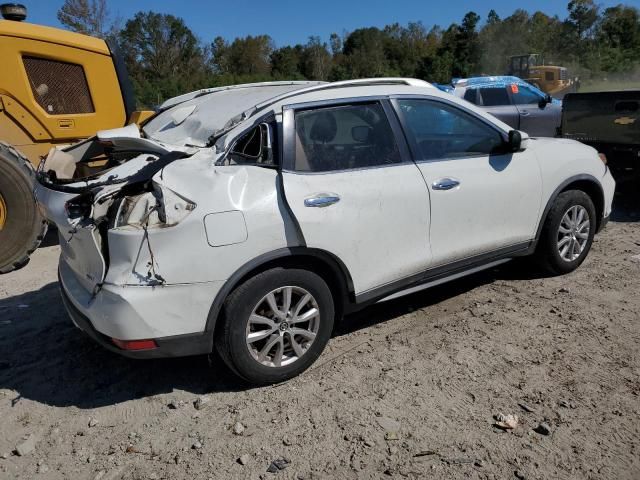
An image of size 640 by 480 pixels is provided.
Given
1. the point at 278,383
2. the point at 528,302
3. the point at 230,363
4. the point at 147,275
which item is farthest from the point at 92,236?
the point at 528,302

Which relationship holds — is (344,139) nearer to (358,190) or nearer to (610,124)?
(358,190)

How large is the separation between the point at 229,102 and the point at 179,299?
1.54 meters

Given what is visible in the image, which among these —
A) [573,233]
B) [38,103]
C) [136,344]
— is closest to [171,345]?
[136,344]

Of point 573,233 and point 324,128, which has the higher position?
point 324,128

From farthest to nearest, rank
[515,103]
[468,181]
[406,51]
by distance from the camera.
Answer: [406,51] < [515,103] < [468,181]

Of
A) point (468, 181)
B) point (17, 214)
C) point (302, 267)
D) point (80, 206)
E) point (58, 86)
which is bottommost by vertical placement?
point (17, 214)

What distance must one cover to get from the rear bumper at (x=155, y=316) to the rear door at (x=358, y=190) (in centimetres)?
73

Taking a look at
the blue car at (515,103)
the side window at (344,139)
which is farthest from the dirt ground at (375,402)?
the blue car at (515,103)

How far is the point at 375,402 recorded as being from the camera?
10.3 ft

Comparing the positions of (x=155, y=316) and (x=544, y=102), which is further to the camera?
(x=544, y=102)

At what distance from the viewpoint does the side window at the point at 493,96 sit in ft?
39.0

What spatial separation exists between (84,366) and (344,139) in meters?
2.27

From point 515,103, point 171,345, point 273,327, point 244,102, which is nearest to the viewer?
point 171,345

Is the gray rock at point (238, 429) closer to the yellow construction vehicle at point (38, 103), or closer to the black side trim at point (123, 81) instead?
the yellow construction vehicle at point (38, 103)
